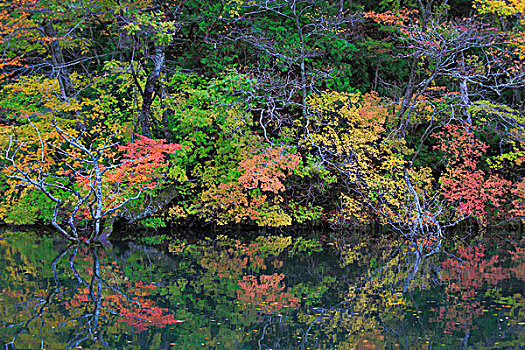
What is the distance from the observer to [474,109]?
14234 millimetres

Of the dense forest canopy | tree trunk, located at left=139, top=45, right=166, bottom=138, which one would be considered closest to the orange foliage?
the dense forest canopy

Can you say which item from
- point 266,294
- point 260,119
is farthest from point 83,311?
point 260,119

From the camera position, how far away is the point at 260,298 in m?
7.64

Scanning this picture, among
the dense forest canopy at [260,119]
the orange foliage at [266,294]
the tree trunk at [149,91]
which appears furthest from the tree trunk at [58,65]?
the orange foliage at [266,294]

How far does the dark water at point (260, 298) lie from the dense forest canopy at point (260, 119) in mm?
2629

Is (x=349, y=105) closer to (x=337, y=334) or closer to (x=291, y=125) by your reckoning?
(x=291, y=125)

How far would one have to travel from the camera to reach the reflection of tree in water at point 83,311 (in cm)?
570

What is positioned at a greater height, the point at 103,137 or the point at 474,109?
the point at 474,109

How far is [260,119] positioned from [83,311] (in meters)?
8.40

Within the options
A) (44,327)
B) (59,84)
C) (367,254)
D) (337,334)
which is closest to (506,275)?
(367,254)

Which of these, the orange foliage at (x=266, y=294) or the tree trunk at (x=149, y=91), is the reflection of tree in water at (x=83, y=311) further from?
the tree trunk at (x=149, y=91)

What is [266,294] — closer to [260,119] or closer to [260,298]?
[260,298]

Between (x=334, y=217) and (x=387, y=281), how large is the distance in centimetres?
638

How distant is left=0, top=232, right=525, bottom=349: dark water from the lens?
5.75 m
